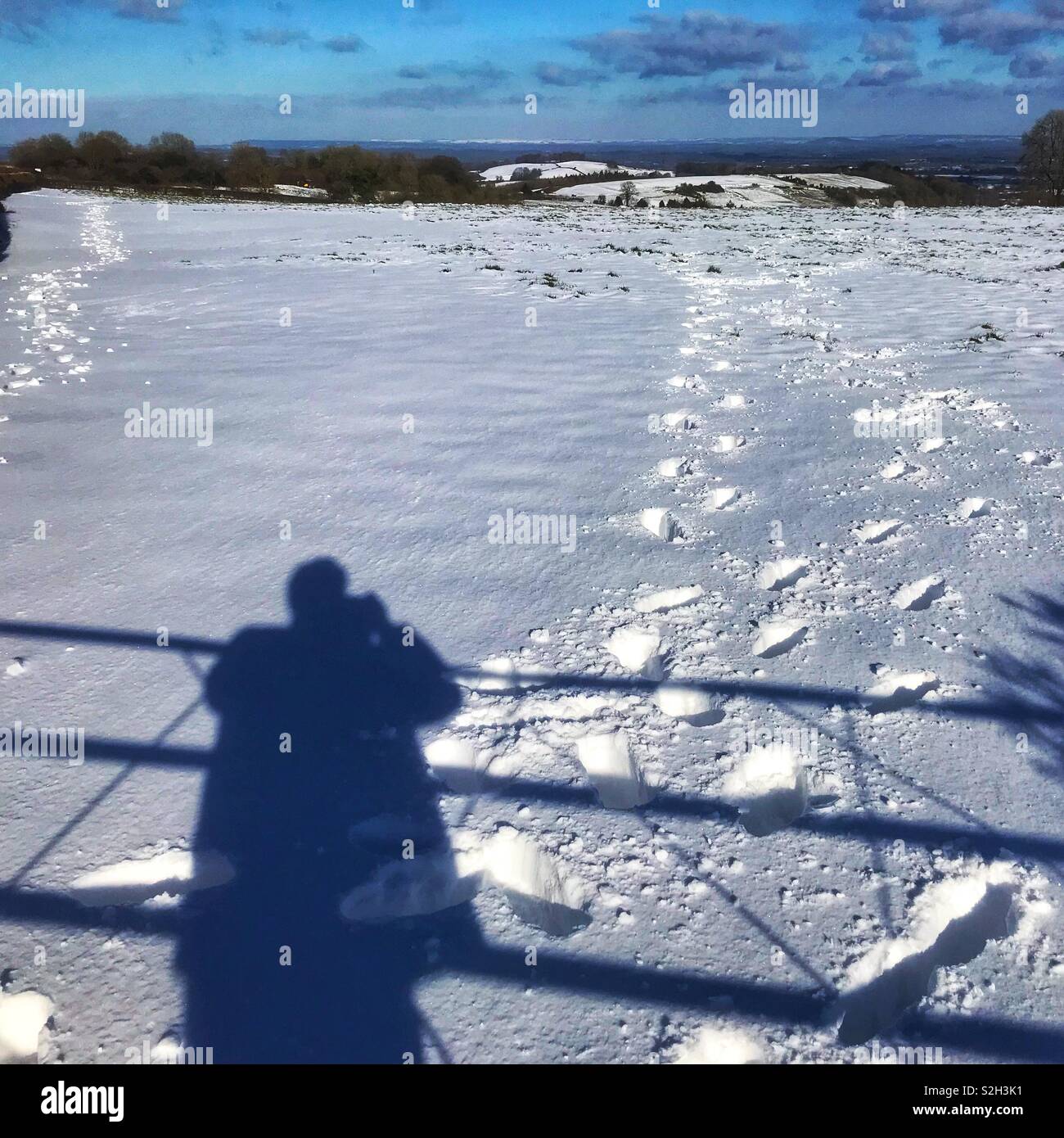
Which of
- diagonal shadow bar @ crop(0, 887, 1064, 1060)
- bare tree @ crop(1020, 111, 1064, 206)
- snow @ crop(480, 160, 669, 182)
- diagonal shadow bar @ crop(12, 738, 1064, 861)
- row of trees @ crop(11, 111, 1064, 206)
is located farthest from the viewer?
snow @ crop(480, 160, 669, 182)

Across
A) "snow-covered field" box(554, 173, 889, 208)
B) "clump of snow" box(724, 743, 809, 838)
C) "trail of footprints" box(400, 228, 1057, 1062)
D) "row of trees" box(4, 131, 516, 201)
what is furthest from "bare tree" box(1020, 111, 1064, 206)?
"clump of snow" box(724, 743, 809, 838)

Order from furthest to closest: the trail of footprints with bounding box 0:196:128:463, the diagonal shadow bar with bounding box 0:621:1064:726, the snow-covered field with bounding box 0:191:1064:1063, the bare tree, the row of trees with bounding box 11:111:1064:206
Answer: the bare tree, the row of trees with bounding box 11:111:1064:206, the trail of footprints with bounding box 0:196:128:463, the diagonal shadow bar with bounding box 0:621:1064:726, the snow-covered field with bounding box 0:191:1064:1063

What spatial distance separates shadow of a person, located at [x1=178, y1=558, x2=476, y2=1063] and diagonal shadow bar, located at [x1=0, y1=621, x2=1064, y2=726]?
241mm

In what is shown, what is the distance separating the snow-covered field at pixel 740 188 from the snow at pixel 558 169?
6.99m

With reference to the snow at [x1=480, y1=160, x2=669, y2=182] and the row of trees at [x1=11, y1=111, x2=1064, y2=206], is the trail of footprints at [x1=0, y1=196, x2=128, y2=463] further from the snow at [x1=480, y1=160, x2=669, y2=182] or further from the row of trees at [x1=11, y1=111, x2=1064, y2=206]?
the snow at [x1=480, y1=160, x2=669, y2=182]

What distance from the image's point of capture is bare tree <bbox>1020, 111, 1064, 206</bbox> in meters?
45.8

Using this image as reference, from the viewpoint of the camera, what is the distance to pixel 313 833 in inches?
109

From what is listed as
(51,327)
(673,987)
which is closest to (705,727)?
(673,987)

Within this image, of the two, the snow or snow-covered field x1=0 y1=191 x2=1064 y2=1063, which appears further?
the snow

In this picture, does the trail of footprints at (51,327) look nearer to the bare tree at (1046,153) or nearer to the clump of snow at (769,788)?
the clump of snow at (769,788)

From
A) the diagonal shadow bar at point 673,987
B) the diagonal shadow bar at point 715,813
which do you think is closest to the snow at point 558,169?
the diagonal shadow bar at point 715,813

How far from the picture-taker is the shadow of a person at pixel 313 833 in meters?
2.18
